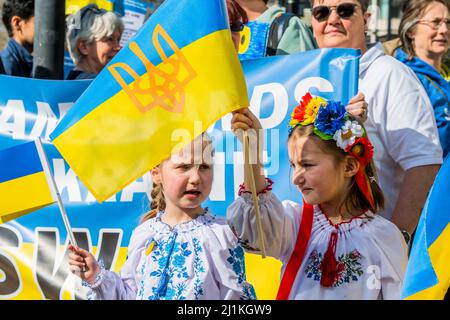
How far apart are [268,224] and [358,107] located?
0.69m

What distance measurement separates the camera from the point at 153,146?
4172 millimetres

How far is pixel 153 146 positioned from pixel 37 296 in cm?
141

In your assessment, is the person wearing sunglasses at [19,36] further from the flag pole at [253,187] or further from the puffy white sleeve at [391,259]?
the puffy white sleeve at [391,259]

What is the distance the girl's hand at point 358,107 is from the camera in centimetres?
→ 452

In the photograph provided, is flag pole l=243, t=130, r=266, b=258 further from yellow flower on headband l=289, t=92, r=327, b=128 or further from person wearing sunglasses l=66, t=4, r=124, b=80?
person wearing sunglasses l=66, t=4, r=124, b=80

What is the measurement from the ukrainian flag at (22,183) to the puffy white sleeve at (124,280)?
0.39 m

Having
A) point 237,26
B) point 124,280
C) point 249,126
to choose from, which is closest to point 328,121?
point 249,126

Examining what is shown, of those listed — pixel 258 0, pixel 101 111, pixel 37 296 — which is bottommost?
pixel 37 296

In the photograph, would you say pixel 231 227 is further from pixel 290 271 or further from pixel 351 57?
pixel 351 57

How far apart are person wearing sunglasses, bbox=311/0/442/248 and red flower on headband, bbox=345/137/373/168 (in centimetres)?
43

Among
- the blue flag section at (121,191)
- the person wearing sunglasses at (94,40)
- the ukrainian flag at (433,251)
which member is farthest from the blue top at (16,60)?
the ukrainian flag at (433,251)

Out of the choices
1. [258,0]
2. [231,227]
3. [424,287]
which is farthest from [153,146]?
[258,0]

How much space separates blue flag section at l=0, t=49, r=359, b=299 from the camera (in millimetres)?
4996

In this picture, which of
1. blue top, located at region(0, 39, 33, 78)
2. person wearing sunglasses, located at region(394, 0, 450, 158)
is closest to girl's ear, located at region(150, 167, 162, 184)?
Answer: person wearing sunglasses, located at region(394, 0, 450, 158)
